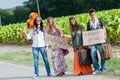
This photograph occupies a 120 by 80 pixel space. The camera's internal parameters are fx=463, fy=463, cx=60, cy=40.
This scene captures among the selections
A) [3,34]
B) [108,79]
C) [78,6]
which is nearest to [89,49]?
[108,79]

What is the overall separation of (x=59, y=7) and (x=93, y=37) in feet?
198

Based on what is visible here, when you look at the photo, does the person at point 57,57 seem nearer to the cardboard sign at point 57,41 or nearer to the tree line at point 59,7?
the cardboard sign at point 57,41

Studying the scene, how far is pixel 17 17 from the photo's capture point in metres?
85.1

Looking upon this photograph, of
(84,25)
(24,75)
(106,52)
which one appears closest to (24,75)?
(24,75)

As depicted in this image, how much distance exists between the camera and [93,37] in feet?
41.9

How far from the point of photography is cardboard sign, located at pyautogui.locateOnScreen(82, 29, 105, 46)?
41.4 ft

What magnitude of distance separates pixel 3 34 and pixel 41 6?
4248 cm

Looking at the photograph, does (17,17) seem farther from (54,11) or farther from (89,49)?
(89,49)

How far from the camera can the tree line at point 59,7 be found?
6400 cm

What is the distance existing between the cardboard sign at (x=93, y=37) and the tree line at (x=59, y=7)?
48.8 m

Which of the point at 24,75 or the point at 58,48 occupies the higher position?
the point at 58,48

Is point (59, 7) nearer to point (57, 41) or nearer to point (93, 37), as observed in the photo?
point (57, 41)

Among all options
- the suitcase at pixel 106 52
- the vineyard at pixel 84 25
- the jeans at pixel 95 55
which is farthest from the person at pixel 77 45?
the vineyard at pixel 84 25

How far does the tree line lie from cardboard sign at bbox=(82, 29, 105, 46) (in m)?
48.8
